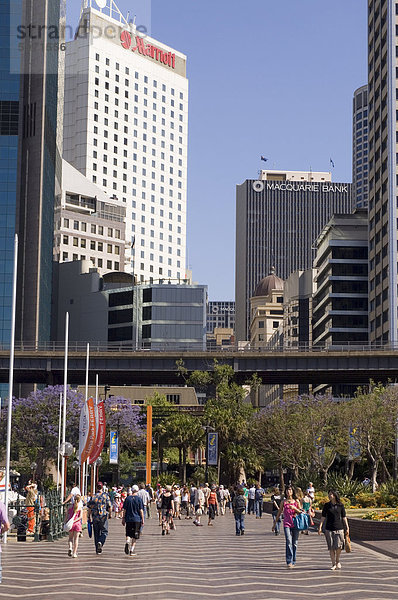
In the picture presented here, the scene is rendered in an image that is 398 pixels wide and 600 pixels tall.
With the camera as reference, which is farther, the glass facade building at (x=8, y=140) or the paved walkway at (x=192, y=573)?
the glass facade building at (x=8, y=140)

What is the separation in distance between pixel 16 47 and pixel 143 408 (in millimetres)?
54635

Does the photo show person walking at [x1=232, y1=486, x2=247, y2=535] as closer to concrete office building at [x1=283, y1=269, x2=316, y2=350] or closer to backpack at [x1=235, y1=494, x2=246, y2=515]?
backpack at [x1=235, y1=494, x2=246, y2=515]

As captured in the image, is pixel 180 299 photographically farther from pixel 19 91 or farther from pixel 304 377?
pixel 304 377

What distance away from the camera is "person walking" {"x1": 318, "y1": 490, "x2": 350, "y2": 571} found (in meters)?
20.9

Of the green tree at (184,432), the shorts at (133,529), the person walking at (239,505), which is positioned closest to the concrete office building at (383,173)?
the green tree at (184,432)

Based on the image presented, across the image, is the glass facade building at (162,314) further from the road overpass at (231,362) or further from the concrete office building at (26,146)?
the road overpass at (231,362)

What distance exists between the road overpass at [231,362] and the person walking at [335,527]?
6809cm

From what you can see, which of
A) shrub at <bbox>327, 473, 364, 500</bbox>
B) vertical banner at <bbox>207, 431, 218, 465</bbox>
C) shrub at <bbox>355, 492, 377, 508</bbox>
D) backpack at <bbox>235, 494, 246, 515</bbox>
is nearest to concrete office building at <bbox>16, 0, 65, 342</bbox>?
vertical banner at <bbox>207, 431, 218, 465</bbox>

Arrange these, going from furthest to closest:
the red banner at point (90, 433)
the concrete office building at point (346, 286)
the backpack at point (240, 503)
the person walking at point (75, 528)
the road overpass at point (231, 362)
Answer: the concrete office building at point (346, 286), the road overpass at point (231, 362), the red banner at point (90, 433), the backpack at point (240, 503), the person walking at point (75, 528)

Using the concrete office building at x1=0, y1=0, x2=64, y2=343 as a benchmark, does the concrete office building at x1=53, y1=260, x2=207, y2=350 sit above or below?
below

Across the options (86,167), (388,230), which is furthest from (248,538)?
(86,167)

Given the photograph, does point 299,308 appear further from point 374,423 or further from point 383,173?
point 374,423

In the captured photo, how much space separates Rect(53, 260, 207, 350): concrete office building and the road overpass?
5745cm

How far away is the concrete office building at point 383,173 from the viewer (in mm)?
125688
